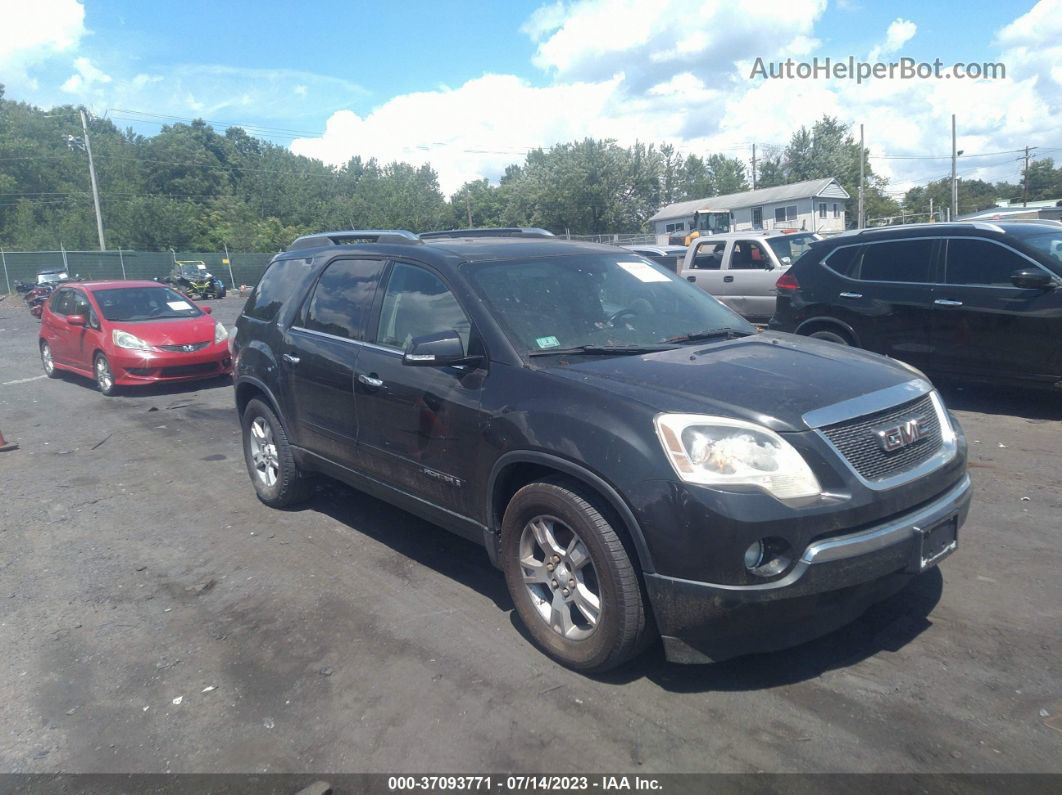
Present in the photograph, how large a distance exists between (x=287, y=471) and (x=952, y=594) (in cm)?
431

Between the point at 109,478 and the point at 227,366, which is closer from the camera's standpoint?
the point at 109,478

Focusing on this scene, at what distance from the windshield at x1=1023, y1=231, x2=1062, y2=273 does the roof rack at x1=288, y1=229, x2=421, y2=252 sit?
5949mm

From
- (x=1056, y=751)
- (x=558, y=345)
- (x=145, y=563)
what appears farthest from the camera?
(x=145, y=563)

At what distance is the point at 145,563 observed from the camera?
532 centimetres

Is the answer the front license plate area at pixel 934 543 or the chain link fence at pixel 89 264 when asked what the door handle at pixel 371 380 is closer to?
the front license plate area at pixel 934 543

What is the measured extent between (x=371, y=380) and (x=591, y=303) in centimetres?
135

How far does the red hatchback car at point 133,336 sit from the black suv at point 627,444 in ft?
24.4

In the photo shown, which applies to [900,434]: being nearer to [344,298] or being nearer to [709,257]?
[344,298]

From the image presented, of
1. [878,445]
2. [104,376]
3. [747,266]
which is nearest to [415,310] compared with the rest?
[878,445]

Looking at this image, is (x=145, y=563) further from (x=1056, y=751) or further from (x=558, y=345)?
(x=1056, y=751)

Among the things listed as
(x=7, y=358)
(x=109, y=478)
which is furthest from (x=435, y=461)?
(x=7, y=358)

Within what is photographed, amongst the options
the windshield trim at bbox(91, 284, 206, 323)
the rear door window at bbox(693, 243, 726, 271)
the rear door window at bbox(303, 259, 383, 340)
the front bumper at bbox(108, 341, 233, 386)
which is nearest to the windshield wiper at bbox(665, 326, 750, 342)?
the rear door window at bbox(303, 259, 383, 340)


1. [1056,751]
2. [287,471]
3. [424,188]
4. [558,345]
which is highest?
[424,188]

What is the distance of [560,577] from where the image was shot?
367 centimetres
